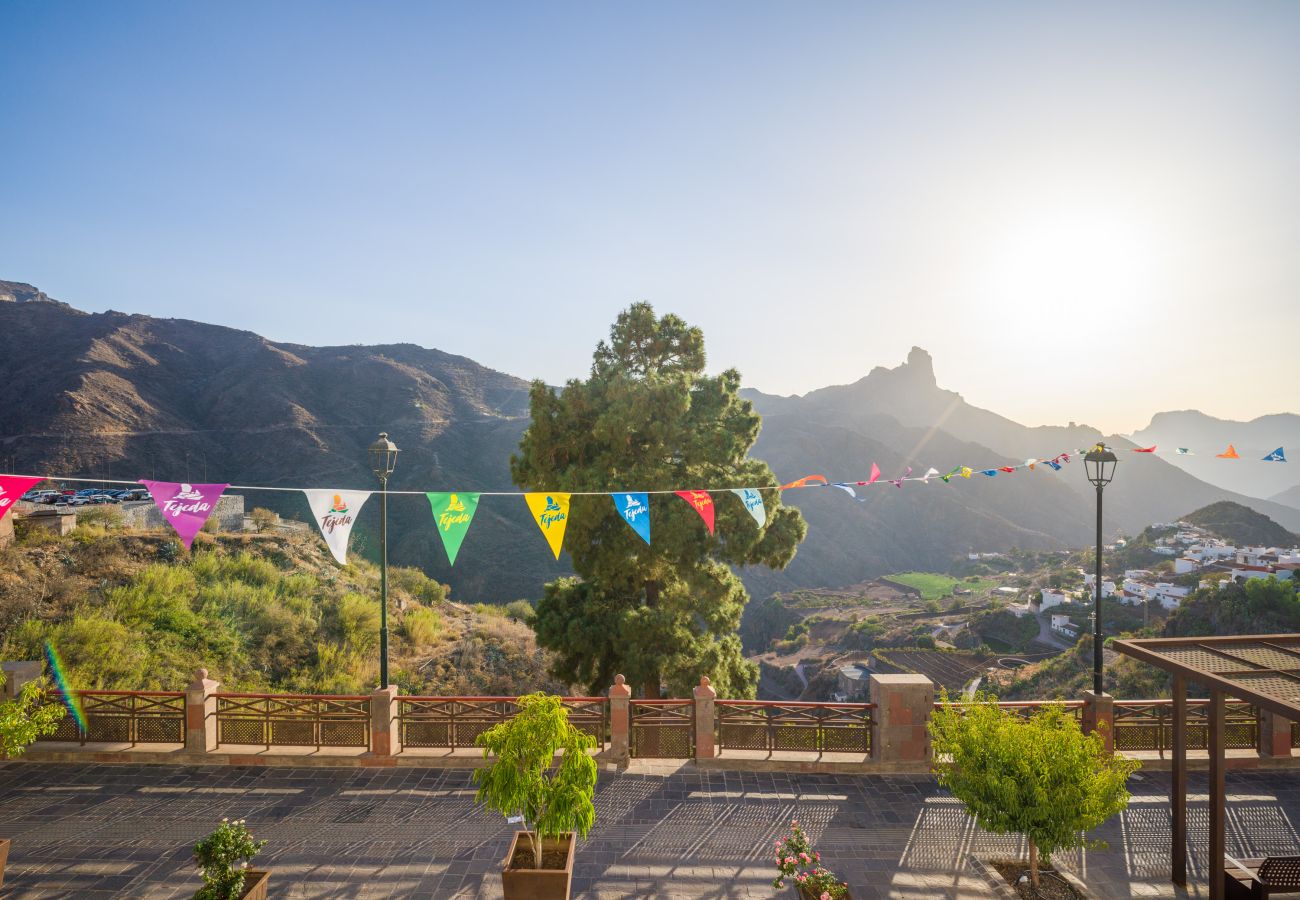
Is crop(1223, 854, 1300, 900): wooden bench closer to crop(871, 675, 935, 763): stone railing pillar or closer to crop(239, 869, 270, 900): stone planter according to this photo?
crop(871, 675, 935, 763): stone railing pillar

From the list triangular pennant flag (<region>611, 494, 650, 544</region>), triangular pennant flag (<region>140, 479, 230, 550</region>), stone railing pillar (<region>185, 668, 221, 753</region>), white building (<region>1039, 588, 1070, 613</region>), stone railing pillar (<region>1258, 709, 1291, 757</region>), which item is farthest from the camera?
white building (<region>1039, 588, 1070, 613</region>)

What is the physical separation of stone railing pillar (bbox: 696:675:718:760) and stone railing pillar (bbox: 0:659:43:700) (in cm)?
1012

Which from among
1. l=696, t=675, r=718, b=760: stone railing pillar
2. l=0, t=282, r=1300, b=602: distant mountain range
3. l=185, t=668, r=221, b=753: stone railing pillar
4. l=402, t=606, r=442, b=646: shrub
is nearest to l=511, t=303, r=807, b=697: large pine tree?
l=696, t=675, r=718, b=760: stone railing pillar

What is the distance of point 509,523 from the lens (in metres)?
59.5

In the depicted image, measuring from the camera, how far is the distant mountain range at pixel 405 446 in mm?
55094

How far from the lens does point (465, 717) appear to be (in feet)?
32.2

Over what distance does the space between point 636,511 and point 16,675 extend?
10.0m

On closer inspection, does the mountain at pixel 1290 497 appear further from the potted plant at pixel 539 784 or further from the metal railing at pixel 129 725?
the metal railing at pixel 129 725

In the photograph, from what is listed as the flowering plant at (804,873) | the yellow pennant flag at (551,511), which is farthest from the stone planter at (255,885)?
the yellow pennant flag at (551,511)

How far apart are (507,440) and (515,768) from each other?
2794 inches

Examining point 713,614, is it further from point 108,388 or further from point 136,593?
point 108,388

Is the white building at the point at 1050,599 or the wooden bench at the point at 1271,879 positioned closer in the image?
the wooden bench at the point at 1271,879

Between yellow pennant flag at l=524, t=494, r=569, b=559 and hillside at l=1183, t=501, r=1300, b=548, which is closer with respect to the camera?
yellow pennant flag at l=524, t=494, r=569, b=559

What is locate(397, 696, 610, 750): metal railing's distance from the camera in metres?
9.72
